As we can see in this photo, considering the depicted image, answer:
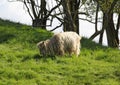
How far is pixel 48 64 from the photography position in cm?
1470

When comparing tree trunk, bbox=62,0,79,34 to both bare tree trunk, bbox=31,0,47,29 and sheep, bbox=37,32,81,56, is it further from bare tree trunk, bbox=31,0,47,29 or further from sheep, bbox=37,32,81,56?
sheep, bbox=37,32,81,56

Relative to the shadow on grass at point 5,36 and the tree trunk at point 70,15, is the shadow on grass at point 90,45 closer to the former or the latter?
the tree trunk at point 70,15

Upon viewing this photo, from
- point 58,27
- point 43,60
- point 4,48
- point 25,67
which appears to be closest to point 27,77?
point 25,67

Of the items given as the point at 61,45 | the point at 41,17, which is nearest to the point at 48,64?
the point at 61,45

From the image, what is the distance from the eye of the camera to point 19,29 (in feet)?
66.2

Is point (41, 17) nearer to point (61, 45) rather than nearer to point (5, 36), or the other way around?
point (5, 36)

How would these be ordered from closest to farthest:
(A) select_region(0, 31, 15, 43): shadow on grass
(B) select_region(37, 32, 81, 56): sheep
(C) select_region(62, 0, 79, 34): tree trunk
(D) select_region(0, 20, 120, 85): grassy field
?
(D) select_region(0, 20, 120, 85): grassy field < (B) select_region(37, 32, 81, 56): sheep < (A) select_region(0, 31, 15, 43): shadow on grass < (C) select_region(62, 0, 79, 34): tree trunk

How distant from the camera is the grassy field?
13.1 m

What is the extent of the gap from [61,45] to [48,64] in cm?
130

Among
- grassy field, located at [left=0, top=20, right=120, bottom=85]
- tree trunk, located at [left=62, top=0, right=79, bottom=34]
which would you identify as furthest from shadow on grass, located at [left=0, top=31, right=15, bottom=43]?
tree trunk, located at [left=62, top=0, right=79, bottom=34]

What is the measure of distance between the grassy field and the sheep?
0.86 ft

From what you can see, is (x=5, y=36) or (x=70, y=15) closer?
(x=5, y=36)

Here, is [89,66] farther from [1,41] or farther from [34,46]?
[1,41]

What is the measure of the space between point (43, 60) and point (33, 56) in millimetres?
699
